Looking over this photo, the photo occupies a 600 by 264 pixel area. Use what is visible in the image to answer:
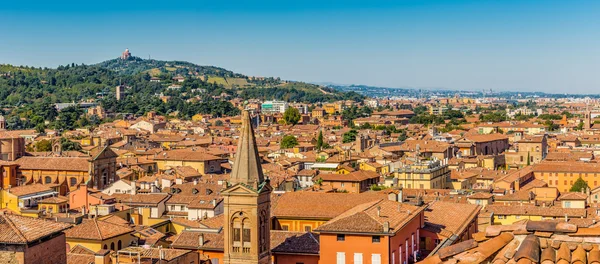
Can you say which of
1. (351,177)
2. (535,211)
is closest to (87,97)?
(351,177)

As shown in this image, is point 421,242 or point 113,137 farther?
point 113,137

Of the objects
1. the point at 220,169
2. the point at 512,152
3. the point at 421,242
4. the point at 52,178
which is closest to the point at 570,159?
the point at 512,152

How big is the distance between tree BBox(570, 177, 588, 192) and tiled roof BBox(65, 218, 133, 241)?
35584 mm

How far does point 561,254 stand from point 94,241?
810 inches

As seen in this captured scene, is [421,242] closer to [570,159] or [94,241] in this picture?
[94,241]

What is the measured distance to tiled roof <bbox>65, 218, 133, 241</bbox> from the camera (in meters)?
25.6

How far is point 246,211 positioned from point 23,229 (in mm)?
6011

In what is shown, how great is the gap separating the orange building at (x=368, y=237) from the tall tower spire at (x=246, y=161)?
7.57ft

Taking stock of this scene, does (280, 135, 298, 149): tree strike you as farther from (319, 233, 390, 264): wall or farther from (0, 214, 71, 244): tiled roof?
(0, 214, 71, 244): tiled roof

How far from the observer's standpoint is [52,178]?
50875 millimetres

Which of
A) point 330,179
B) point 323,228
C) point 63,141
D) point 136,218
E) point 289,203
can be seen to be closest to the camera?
point 323,228

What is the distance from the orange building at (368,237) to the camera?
822 inches

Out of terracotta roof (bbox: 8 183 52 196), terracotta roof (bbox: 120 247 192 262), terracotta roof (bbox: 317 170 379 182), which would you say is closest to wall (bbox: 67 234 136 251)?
terracotta roof (bbox: 120 247 192 262)

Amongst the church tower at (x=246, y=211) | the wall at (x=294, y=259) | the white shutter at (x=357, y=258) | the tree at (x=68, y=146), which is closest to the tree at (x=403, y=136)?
the tree at (x=68, y=146)
